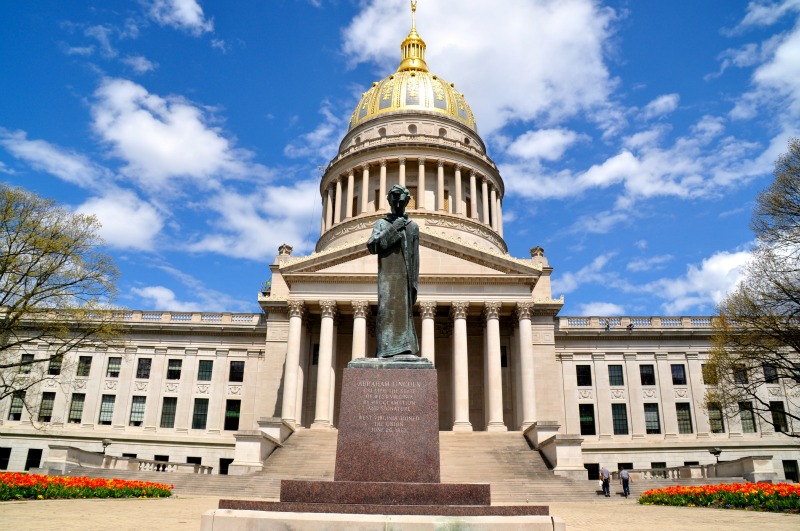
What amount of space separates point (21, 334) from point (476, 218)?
42832 millimetres

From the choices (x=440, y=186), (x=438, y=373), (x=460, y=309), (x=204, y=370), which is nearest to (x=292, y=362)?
(x=460, y=309)

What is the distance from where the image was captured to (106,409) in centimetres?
4953

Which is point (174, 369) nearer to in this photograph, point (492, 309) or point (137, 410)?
point (137, 410)

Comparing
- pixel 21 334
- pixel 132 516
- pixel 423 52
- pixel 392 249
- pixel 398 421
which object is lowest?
pixel 132 516

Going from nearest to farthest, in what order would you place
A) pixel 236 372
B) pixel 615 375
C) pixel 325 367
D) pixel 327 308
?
pixel 325 367, pixel 327 308, pixel 615 375, pixel 236 372

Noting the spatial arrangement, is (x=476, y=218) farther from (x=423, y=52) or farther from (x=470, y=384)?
(x=423, y=52)

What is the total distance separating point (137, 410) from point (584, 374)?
37284 millimetres

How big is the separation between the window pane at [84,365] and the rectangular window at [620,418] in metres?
43.8

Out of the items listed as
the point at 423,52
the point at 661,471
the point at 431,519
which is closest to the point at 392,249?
the point at 431,519

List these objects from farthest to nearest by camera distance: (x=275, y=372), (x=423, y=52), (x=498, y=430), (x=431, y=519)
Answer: (x=423, y=52)
(x=275, y=372)
(x=498, y=430)
(x=431, y=519)

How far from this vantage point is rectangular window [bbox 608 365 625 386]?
1959 inches

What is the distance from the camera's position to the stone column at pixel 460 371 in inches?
1534

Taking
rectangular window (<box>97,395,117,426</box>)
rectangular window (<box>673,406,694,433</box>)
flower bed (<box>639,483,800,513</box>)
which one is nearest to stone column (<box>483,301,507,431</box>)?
flower bed (<box>639,483,800,513</box>)

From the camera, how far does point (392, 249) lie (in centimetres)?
1333
